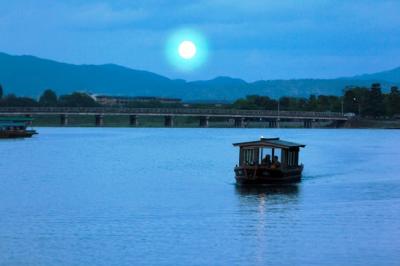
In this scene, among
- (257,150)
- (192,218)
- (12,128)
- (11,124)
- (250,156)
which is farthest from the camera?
(11,124)

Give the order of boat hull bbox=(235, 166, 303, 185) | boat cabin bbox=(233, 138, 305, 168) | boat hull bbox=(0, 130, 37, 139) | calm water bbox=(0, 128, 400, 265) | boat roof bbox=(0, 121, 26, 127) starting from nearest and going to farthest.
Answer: calm water bbox=(0, 128, 400, 265) < boat hull bbox=(235, 166, 303, 185) < boat cabin bbox=(233, 138, 305, 168) < boat hull bbox=(0, 130, 37, 139) < boat roof bbox=(0, 121, 26, 127)

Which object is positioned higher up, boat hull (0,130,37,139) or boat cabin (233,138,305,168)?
boat cabin (233,138,305,168)

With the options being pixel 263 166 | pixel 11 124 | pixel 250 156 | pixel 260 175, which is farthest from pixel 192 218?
pixel 11 124

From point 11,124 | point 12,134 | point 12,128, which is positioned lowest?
point 12,134

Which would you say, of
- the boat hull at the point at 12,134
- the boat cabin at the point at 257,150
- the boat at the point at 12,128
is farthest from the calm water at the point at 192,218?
the boat at the point at 12,128

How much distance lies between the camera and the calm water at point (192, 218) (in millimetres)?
35406

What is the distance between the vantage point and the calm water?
35406 mm

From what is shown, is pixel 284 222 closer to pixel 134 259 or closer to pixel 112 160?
pixel 134 259

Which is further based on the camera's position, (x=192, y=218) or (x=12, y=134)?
(x=12, y=134)

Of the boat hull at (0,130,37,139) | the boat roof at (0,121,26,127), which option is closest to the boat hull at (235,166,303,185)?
the boat hull at (0,130,37,139)

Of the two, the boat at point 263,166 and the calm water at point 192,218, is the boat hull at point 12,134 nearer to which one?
the calm water at point 192,218

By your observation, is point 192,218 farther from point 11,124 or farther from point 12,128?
point 11,124

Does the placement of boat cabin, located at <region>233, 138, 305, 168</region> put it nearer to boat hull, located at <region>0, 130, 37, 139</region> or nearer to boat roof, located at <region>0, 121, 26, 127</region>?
boat hull, located at <region>0, 130, 37, 139</region>

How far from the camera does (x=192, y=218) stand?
4619 centimetres
